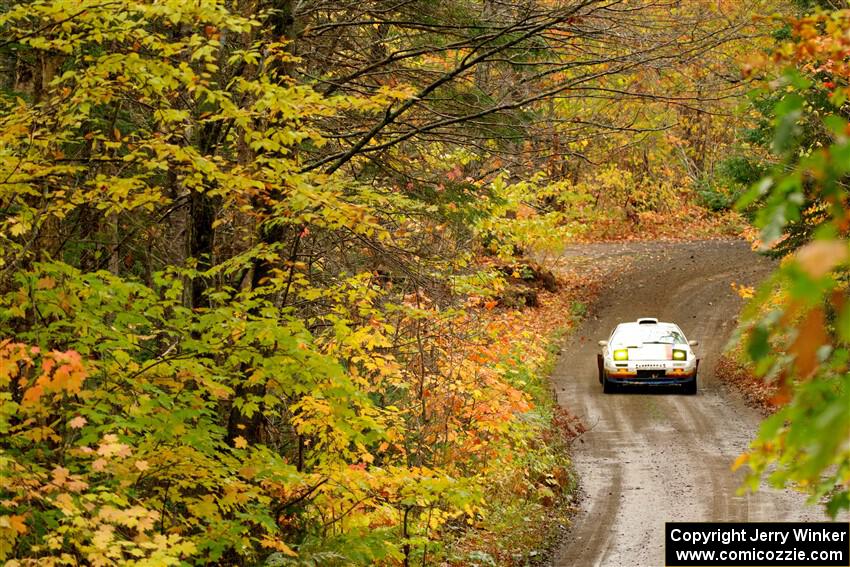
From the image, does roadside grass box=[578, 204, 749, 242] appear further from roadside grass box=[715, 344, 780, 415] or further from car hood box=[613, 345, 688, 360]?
car hood box=[613, 345, 688, 360]

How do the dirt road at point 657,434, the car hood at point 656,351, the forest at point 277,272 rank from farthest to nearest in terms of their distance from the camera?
1. the car hood at point 656,351
2. the dirt road at point 657,434
3. the forest at point 277,272

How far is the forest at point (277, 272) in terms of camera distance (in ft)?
17.9

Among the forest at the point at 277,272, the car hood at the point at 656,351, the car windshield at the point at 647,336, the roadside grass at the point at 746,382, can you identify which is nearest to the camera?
the forest at the point at 277,272

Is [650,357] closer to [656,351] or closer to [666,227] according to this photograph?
[656,351]

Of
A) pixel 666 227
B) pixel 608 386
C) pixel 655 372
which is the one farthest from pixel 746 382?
pixel 666 227

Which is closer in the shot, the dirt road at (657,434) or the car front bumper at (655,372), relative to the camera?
the dirt road at (657,434)

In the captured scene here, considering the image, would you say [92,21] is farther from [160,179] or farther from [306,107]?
[160,179]

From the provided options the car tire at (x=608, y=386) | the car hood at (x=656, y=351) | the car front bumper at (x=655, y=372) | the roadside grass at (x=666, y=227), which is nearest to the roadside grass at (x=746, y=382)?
the car front bumper at (x=655, y=372)

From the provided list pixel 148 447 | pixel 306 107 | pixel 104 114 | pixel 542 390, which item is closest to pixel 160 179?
pixel 104 114

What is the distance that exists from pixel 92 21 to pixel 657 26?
5606mm

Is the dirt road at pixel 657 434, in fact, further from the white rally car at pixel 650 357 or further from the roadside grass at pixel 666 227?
the roadside grass at pixel 666 227

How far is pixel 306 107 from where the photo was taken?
761 centimetres

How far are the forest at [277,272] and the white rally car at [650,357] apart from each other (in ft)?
25.2

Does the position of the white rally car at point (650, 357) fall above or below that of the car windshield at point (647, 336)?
below
